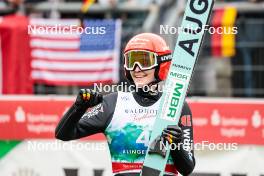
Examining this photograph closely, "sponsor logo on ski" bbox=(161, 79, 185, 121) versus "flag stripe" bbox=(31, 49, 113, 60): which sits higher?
"flag stripe" bbox=(31, 49, 113, 60)

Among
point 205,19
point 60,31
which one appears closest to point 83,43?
point 60,31

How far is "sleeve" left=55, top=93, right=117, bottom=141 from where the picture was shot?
519cm

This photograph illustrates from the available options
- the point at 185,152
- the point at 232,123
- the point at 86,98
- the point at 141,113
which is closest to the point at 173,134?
the point at 185,152

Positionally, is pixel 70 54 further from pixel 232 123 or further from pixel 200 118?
pixel 232 123

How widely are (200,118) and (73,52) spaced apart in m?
2.06

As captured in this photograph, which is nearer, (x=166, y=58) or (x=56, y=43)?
(x=166, y=58)

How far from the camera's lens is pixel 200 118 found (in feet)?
25.1

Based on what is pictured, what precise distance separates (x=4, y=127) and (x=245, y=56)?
2724mm

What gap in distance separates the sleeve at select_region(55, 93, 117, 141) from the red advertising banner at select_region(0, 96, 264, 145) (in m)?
2.44

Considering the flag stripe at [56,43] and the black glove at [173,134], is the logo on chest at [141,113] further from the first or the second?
the flag stripe at [56,43]

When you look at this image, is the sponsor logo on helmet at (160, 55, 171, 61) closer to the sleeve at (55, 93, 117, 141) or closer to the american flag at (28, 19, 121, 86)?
the sleeve at (55, 93, 117, 141)

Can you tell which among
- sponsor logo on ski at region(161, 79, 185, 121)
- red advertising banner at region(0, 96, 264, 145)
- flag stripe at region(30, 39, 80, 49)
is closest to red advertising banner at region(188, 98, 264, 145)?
red advertising banner at region(0, 96, 264, 145)

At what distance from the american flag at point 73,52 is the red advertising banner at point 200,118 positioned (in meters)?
1.31

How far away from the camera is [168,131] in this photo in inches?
200
